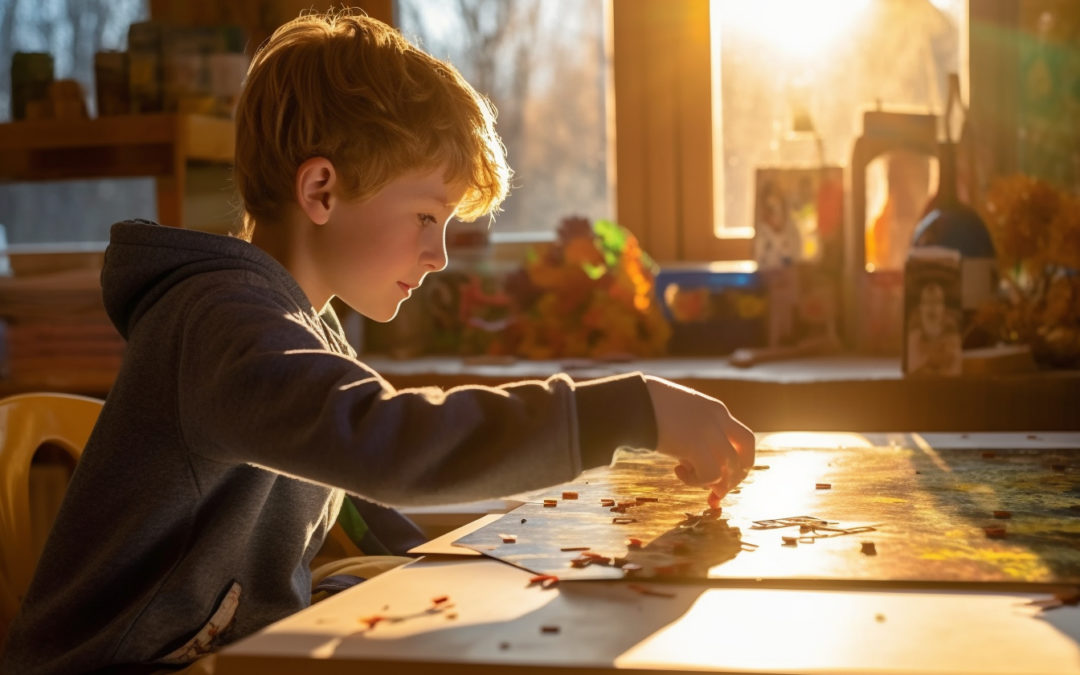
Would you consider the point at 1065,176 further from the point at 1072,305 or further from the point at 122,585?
the point at 122,585

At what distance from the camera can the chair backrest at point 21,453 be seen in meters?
1.29

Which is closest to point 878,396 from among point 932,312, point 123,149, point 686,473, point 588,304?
point 932,312

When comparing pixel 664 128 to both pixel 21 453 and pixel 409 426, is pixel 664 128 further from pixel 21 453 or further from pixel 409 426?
pixel 409 426

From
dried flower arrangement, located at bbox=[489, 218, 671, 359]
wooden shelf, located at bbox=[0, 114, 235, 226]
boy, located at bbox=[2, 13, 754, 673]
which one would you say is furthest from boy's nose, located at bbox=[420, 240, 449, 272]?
wooden shelf, located at bbox=[0, 114, 235, 226]

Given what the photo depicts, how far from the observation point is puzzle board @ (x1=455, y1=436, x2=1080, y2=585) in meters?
0.79

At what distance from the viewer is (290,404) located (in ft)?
2.57

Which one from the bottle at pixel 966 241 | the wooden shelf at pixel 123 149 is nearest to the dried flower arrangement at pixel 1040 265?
the bottle at pixel 966 241

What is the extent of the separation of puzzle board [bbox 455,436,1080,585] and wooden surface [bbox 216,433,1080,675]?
34mm

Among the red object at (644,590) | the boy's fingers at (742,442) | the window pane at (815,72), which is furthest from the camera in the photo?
the window pane at (815,72)

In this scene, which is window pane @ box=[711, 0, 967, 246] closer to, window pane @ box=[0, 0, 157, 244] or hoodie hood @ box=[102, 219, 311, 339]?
window pane @ box=[0, 0, 157, 244]

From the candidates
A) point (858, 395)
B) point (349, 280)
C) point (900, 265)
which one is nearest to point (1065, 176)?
point (900, 265)

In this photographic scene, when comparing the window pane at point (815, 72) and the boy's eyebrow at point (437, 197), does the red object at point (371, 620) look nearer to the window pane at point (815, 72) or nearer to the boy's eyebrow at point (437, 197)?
the boy's eyebrow at point (437, 197)

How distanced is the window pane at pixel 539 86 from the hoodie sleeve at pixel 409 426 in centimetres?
182

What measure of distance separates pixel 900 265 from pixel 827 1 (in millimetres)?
583
